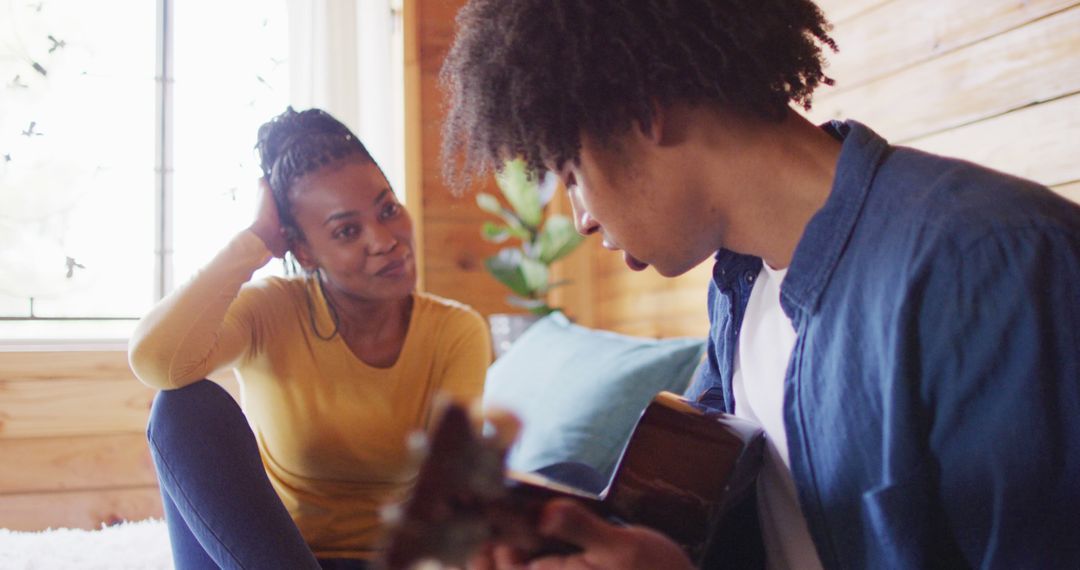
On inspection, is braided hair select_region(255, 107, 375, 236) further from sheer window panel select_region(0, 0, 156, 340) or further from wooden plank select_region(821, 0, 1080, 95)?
sheer window panel select_region(0, 0, 156, 340)

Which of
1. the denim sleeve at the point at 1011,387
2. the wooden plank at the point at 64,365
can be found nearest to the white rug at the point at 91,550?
the wooden plank at the point at 64,365

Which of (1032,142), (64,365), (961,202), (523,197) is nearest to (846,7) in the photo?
(1032,142)

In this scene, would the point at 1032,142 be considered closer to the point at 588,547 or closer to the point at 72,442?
the point at 588,547

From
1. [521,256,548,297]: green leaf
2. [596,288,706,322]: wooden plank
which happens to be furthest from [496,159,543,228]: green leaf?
[596,288,706,322]: wooden plank

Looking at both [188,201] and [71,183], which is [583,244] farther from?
[71,183]

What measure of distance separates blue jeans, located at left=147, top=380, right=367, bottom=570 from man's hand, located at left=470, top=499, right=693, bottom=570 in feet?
2.01

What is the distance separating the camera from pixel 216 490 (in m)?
1.16

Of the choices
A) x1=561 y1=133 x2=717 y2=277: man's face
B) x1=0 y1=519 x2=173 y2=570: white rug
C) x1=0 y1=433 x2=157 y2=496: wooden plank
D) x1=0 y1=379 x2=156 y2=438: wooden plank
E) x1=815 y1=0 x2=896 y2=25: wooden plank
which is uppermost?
x1=815 y1=0 x2=896 y2=25: wooden plank

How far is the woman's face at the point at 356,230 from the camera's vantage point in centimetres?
139

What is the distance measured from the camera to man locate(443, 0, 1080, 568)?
69cm

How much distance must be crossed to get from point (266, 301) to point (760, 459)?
827mm

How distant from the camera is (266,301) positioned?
145 centimetres

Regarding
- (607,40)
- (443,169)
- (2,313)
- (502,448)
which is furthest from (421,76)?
(502,448)

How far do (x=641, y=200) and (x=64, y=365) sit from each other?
86.7 inches
